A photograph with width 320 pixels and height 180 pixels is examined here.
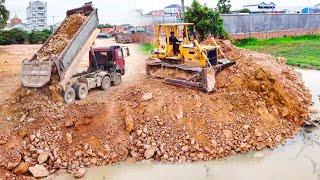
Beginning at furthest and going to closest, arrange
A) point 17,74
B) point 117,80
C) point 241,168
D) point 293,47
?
1. point 293,47
2. point 17,74
3. point 117,80
4. point 241,168

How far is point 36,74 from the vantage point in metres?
15.1

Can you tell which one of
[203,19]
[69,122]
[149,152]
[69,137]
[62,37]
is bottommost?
[149,152]

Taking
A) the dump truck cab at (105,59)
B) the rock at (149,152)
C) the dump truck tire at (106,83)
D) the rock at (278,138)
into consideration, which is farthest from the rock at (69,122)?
the rock at (278,138)

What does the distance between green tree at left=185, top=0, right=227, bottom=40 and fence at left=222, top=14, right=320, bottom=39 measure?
6.38 meters

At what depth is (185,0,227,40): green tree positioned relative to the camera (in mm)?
29516

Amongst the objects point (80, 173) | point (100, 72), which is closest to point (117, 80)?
point (100, 72)

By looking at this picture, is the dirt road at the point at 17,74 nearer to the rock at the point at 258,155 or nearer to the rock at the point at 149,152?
the rock at the point at 149,152

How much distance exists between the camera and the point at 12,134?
538 inches

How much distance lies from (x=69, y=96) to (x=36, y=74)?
128cm

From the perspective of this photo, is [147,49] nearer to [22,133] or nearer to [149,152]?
[22,133]

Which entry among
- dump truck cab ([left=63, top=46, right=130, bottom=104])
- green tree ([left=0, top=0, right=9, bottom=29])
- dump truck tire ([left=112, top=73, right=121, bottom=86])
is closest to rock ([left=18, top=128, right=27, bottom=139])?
dump truck cab ([left=63, top=46, right=130, bottom=104])

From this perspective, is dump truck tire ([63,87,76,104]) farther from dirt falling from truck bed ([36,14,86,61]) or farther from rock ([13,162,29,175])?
rock ([13,162,29,175])

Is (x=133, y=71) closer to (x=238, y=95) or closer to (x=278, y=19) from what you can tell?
(x=238, y=95)

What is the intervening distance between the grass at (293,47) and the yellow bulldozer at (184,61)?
10604 mm
